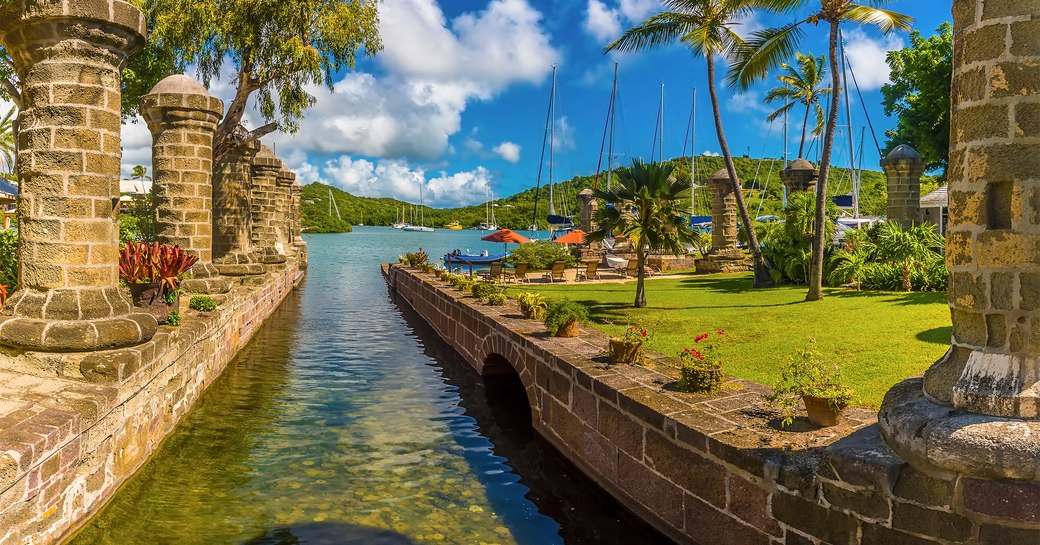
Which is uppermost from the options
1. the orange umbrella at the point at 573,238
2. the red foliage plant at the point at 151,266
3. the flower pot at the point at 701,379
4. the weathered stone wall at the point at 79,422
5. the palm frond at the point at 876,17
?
the palm frond at the point at 876,17

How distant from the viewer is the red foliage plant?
9758 mm

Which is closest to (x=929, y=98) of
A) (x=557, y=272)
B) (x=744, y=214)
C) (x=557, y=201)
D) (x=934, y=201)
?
(x=934, y=201)

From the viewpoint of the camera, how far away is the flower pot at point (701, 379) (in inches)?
278

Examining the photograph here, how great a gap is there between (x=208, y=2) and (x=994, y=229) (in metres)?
21.8

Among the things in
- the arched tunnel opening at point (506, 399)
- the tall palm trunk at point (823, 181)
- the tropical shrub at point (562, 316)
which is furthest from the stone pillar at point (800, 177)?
the tropical shrub at point (562, 316)

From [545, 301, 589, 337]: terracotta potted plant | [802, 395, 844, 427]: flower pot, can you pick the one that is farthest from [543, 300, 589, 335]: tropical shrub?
[802, 395, 844, 427]: flower pot

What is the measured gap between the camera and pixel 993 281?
14.3 feet

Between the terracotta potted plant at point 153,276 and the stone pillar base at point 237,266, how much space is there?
9.56 meters

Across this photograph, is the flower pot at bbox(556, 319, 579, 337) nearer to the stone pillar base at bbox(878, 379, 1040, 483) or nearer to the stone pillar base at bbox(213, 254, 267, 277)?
the stone pillar base at bbox(878, 379, 1040, 483)

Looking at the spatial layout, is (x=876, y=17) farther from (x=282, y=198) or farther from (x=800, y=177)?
(x=282, y=198)

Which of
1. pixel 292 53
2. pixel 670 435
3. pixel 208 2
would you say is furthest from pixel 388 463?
pixel 208 2

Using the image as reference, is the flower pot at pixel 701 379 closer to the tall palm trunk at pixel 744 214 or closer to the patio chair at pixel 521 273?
the tall palm trunk at pixel 744 214

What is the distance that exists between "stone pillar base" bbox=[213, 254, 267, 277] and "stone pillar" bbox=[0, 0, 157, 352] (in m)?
12.3

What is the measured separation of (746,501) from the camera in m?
5.34
